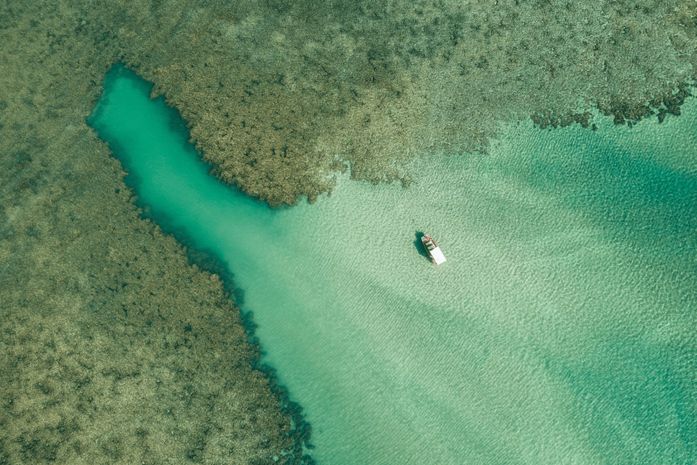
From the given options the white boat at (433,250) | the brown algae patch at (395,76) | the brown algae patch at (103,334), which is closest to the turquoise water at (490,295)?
the white boat at (433,250)

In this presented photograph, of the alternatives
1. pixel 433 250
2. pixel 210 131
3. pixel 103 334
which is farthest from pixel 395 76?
pixel 103 334

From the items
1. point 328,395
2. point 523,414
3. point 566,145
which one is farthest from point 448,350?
point 566,145

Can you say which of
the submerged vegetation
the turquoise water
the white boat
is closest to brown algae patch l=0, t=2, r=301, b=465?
the submerged vegetation

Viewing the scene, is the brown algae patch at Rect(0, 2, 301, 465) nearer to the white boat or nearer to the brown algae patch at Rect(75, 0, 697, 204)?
the brown algae patch at Rect(75, 0, 697, 204)

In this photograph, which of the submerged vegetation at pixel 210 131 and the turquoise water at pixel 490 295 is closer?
the turquoise water at pixel 490 295

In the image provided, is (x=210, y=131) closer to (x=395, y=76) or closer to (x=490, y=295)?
(x=395, y=76)

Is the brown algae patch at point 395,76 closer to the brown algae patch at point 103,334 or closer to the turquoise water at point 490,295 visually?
the turquoise water at point 490,295
